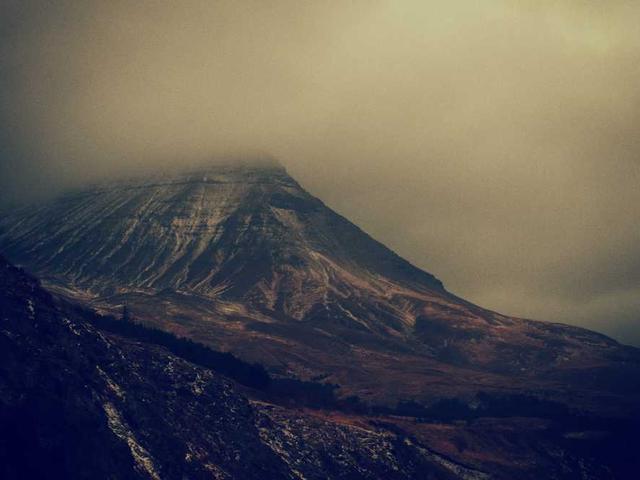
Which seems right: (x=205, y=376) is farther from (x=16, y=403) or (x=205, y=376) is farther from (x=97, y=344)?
(x=16, y=403)

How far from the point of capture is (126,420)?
154 metres

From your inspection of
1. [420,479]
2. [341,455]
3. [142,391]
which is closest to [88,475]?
[142,391]

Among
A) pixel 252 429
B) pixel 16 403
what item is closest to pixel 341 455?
pixel 252 429

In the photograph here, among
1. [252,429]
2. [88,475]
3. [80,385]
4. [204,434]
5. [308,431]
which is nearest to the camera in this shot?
[88,475]

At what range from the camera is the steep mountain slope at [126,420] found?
13988 cm

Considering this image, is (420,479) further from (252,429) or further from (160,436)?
(160,436)

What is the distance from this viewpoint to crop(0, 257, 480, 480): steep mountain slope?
459ft

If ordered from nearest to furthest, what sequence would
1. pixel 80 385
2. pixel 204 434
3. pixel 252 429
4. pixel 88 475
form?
pixel 88 475 → pixel 80 385 → pixel 204 434 → pixel 252 429

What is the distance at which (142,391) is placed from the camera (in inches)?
6521

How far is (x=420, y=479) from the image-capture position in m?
195

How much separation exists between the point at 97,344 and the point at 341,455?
5966cm

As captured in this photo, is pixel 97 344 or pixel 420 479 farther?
pixel 420 479

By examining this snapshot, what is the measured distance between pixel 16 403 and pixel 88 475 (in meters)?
17.9

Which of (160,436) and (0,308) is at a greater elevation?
(0,308)
